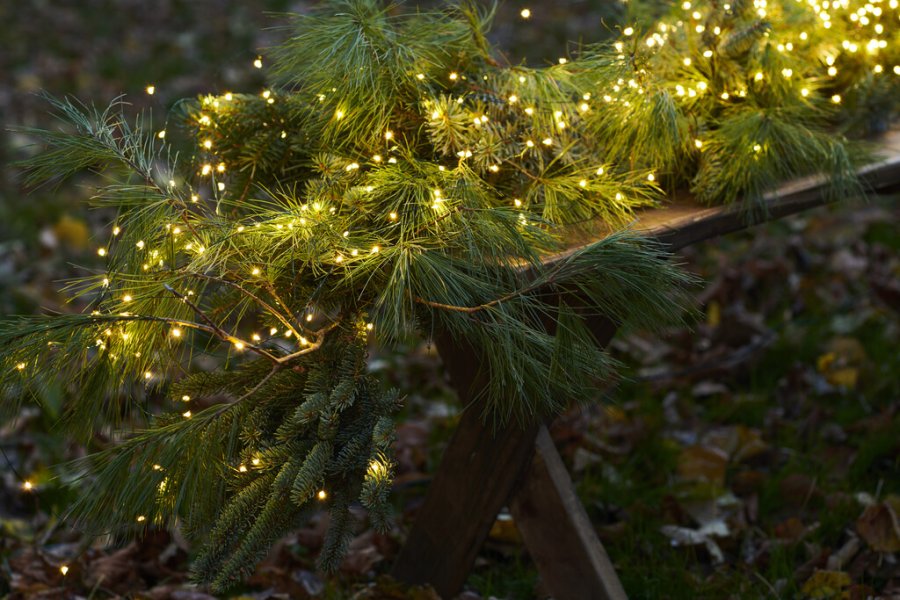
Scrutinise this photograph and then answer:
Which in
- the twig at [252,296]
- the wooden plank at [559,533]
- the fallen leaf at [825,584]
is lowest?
the fallen leaf at [825,584]

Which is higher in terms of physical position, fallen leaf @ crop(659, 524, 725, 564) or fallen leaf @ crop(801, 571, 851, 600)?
fallen leaf @ crop(801, 571, 851, 600)

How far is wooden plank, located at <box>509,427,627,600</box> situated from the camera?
1.65 m

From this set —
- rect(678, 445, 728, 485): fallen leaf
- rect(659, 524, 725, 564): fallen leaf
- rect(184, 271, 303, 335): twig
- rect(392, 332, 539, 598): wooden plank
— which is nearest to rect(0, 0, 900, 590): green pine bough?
rect(184, 271, 303, 335): twig

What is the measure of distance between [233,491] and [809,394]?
1.80m

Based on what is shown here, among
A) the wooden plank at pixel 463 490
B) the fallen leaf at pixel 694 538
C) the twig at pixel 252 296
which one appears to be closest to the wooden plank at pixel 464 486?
the wooden plank at pixel 463 490

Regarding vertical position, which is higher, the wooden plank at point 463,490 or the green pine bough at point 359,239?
the green pine bough at point 359,239

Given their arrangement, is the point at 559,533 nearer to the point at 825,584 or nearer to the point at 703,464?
the point at 825,584

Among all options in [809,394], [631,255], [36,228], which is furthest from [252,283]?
[36,228]

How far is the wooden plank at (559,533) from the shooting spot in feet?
5.42

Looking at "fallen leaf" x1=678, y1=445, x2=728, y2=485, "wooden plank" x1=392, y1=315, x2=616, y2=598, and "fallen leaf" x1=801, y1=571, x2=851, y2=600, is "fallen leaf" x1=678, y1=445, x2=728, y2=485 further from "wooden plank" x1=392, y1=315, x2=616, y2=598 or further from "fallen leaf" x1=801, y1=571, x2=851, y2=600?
"wooden plank" x1=392, y1=315, x2=616, y2=598

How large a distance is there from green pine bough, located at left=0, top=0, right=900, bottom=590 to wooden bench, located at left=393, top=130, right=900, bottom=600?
0.21 ft

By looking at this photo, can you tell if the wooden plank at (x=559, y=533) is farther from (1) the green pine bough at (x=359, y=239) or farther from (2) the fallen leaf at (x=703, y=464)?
(2) the fallen leaf at (x=703, y=464)

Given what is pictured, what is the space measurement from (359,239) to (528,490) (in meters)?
0.58

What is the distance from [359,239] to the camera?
1.39 m
